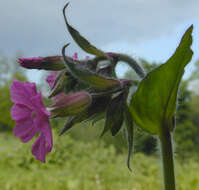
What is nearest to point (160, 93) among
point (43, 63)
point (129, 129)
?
point (129, 129)

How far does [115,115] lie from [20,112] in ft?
0.57

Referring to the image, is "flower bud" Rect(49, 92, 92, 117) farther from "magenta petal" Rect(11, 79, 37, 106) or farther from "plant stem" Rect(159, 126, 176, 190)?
"plant stem" Rect(159, 126, 176, 190)

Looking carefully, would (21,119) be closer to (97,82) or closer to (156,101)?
(97,82)

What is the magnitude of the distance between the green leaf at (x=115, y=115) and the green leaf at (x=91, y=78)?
29mm

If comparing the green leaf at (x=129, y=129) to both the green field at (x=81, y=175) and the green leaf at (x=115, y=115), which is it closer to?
the green leaf at (x=115, y=115)

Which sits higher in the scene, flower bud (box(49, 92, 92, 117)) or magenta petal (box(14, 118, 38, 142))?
flower bud (box(49, 92, 92, 117))

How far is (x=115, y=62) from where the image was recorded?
0.60 metres

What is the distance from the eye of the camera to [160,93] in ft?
2.02

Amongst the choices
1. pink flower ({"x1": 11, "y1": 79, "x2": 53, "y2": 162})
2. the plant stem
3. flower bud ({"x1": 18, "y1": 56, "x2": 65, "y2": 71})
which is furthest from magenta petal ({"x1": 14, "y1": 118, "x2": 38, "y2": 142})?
the plant stem

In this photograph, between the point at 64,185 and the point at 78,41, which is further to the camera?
the point at 64,185

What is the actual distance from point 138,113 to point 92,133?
187 inches

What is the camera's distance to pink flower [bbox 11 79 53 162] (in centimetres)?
48

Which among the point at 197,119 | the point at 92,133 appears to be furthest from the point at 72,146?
the point at 197,119

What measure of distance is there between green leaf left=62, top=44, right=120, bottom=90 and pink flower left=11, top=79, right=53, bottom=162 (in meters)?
0.07
